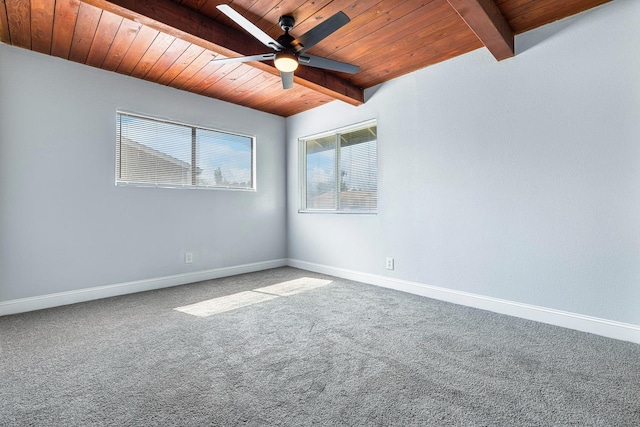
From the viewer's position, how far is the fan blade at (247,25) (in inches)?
72.9

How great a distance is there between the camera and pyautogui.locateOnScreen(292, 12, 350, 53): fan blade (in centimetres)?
194

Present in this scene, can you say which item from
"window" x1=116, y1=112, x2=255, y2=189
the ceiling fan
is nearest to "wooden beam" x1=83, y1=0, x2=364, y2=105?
the ceiling fan

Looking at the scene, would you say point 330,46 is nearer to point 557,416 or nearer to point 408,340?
point 408,340

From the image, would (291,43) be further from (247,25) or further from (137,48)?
(137,48)

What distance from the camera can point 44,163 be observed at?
2814 mm

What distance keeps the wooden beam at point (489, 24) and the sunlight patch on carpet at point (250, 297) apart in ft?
9.40

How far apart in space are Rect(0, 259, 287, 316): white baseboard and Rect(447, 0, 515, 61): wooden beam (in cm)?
373

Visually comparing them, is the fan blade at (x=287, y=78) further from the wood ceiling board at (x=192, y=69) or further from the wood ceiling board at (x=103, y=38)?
the wood ceiling board at (x=103, y=38)

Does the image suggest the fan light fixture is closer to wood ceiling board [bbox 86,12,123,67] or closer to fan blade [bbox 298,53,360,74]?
fan blade [bbox 298,53,360,74]

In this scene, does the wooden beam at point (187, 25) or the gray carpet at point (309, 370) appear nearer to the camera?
the gray carpet at point (309, 370)

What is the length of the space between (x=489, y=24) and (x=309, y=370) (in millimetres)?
2635

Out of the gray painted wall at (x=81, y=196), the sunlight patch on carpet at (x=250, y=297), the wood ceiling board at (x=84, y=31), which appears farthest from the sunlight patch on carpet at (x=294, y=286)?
the wood ceiling board at (x=84, y=31)

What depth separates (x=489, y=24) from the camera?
2139 mm

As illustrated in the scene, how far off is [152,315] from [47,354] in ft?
2.47
